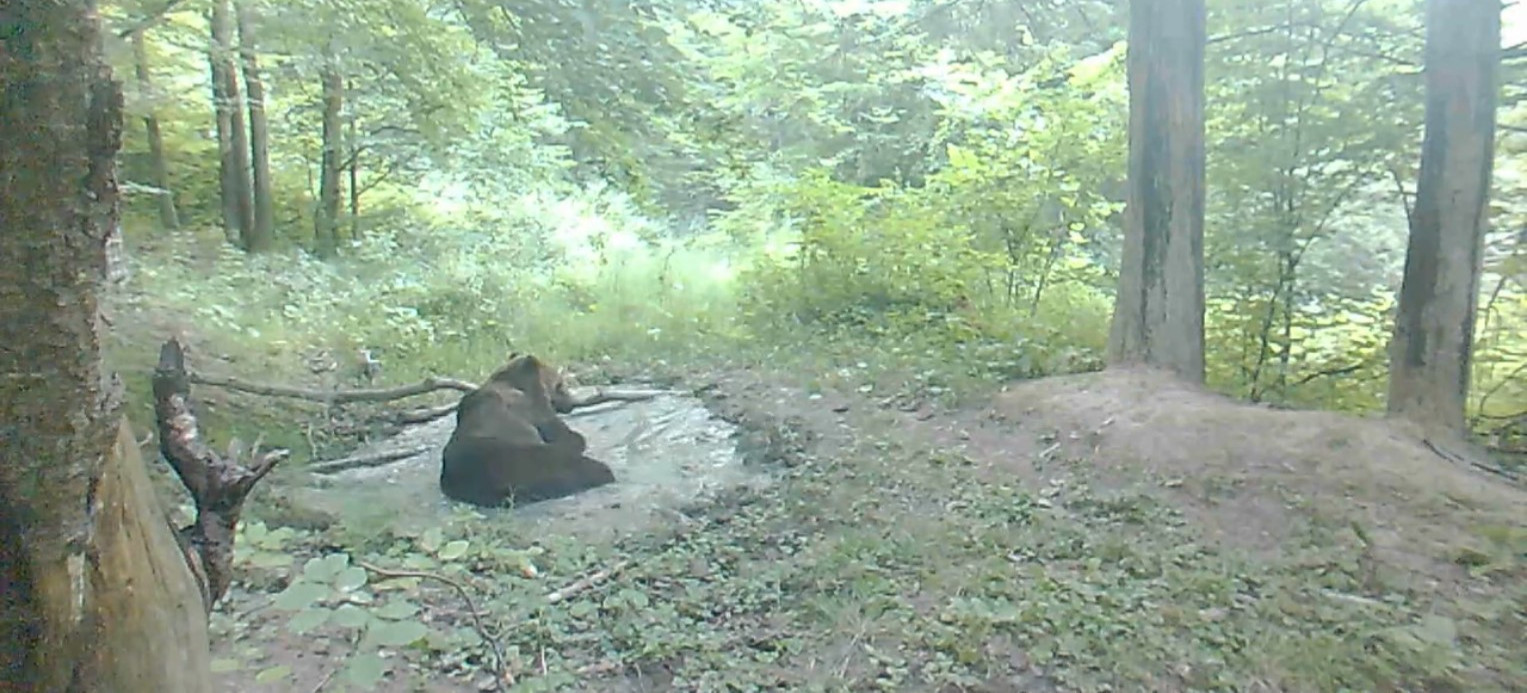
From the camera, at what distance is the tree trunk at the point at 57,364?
1205mm

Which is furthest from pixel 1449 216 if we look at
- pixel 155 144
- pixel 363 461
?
pixel 155 144

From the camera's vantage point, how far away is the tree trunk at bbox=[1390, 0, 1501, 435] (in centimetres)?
591

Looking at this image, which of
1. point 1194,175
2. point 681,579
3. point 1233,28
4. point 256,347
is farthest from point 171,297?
point 1233,28

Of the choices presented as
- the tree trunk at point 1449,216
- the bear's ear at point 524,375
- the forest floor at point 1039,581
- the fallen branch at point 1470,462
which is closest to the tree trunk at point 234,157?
the bear's ear at point 524,375

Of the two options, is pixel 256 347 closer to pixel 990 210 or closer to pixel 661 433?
pixel 661 433

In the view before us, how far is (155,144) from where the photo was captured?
11.2 m

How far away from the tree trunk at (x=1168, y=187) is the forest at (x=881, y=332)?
0.03 meters

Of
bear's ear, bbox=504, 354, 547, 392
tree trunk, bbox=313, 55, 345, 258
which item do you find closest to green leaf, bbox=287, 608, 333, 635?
bear's ear, bbox=504, 354, 547, 392

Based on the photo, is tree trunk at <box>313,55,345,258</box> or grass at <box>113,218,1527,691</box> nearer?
grass at <box>113,218,1527,691</box>

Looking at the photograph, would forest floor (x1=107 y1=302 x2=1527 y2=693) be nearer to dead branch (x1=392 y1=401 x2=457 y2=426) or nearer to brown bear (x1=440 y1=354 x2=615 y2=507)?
brown bear (x1=440 y1=354 x2=615 y2=507)

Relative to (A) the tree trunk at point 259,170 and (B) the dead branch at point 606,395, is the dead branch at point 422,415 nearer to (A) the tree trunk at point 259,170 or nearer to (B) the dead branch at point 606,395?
(B) the dead branch at point 606,395

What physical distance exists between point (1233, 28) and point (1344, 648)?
591 centimetres

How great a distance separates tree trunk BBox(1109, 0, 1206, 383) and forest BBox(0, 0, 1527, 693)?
0.03 meters

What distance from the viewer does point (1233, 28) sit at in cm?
807
